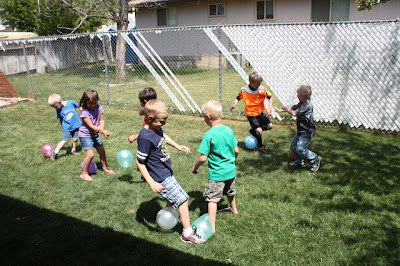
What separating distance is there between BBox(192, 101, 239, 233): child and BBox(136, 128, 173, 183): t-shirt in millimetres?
321

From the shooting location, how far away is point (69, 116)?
5.80 metres

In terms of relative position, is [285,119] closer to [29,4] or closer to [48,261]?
[48,261]

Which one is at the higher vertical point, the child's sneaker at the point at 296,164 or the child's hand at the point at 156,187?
the child's hand at the point at 156,187

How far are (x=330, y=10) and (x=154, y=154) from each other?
1510cm

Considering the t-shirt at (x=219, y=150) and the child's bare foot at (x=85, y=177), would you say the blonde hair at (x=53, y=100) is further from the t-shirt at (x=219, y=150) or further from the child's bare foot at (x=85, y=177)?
the t-shirt at (x=219, y=150)

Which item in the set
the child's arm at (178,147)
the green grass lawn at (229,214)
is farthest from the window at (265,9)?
the child's arm at (178,147)

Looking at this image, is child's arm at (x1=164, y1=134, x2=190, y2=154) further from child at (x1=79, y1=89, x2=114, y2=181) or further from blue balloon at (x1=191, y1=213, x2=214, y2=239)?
child at (x1=79, y1=89, x2=114, y2=181)

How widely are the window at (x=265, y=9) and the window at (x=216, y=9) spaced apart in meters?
1.99

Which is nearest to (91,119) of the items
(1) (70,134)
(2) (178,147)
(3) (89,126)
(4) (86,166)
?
(3) (89,126)

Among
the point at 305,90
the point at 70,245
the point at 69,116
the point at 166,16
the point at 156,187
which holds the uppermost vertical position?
the point at 166,16

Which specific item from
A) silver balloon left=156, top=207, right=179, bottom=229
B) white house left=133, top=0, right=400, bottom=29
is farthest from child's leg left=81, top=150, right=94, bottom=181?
white house left=133, top=0, right=400, bottom=29

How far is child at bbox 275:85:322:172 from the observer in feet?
16.3

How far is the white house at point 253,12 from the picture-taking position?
49.0 ft

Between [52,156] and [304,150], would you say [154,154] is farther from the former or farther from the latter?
[52,156]
